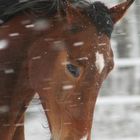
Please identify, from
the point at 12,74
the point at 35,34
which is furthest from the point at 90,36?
the point at 12,74

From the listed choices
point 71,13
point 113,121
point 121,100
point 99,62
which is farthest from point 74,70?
point 121,100

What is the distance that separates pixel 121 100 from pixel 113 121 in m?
0.39

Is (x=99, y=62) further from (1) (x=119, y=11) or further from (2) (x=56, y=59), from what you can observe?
(1) (x=119, y=11)

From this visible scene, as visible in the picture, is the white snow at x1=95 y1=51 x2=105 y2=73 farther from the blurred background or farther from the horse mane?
the blurred background

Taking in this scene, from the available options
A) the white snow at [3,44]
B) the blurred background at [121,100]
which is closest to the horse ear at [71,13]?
the white snow at [3,44]

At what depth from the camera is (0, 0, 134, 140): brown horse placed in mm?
2080

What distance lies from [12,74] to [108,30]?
501mm

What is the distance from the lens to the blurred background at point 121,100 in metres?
5.10

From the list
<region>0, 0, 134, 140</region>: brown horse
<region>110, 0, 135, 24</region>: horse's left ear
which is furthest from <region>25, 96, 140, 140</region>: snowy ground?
<region>110, 0, 135, 24</region>: horse's left ear

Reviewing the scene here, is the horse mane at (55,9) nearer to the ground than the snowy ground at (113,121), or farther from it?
farther from it

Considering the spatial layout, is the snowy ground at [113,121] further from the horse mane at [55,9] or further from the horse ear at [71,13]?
the horse ear at [71,13]

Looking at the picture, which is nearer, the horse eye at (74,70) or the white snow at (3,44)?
the horse eye at (74,70)

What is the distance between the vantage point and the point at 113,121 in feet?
18.1

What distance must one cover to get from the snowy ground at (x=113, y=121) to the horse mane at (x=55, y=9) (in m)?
2.43
